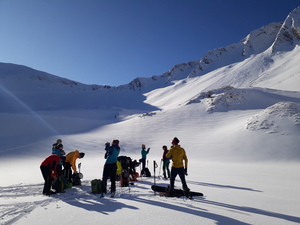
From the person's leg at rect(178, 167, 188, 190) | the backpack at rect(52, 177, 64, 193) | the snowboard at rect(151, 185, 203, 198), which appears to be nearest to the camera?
the person's leg at rect(178, 167, 188, 190)

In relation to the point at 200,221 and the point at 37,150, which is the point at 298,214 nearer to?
the point at 200,221

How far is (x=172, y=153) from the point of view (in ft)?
19.9

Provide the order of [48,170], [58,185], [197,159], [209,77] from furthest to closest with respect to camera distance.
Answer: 1. [209,77]
2. [197,159]
3. [58,185]
4. [48,170]

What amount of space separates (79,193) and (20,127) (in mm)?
28842

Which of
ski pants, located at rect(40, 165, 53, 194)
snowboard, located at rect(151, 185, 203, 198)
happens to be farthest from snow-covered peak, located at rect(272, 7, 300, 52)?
ski pants, located at rect(40, 165, 53, 194)

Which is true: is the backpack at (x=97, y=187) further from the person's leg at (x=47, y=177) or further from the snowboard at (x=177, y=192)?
the snowboard at (x=177, y=192)

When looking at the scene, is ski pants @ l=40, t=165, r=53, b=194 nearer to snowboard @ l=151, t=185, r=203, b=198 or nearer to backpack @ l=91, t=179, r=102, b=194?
backpack @ l=91, t=179, r=102, b=194

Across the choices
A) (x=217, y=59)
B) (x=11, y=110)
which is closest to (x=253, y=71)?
(x=217, y=59)

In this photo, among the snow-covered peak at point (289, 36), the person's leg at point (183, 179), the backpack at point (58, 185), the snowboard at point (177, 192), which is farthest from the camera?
the snow-covered peak at point (289, 36)

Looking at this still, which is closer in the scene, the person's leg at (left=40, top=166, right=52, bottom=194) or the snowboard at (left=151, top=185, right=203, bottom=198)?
the snowboard at (left=151, top=185, right=203, bottom=198)

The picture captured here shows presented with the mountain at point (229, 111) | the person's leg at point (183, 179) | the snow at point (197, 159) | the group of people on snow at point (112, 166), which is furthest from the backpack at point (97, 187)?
the mountain at point (229, 111)

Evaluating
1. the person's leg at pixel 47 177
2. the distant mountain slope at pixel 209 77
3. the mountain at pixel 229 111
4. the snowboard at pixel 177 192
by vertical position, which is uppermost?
the distant mountain slope at pixel 209 77

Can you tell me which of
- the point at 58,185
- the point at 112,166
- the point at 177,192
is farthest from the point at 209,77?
the point at 58,185

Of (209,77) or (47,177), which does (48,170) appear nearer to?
(47,177)
